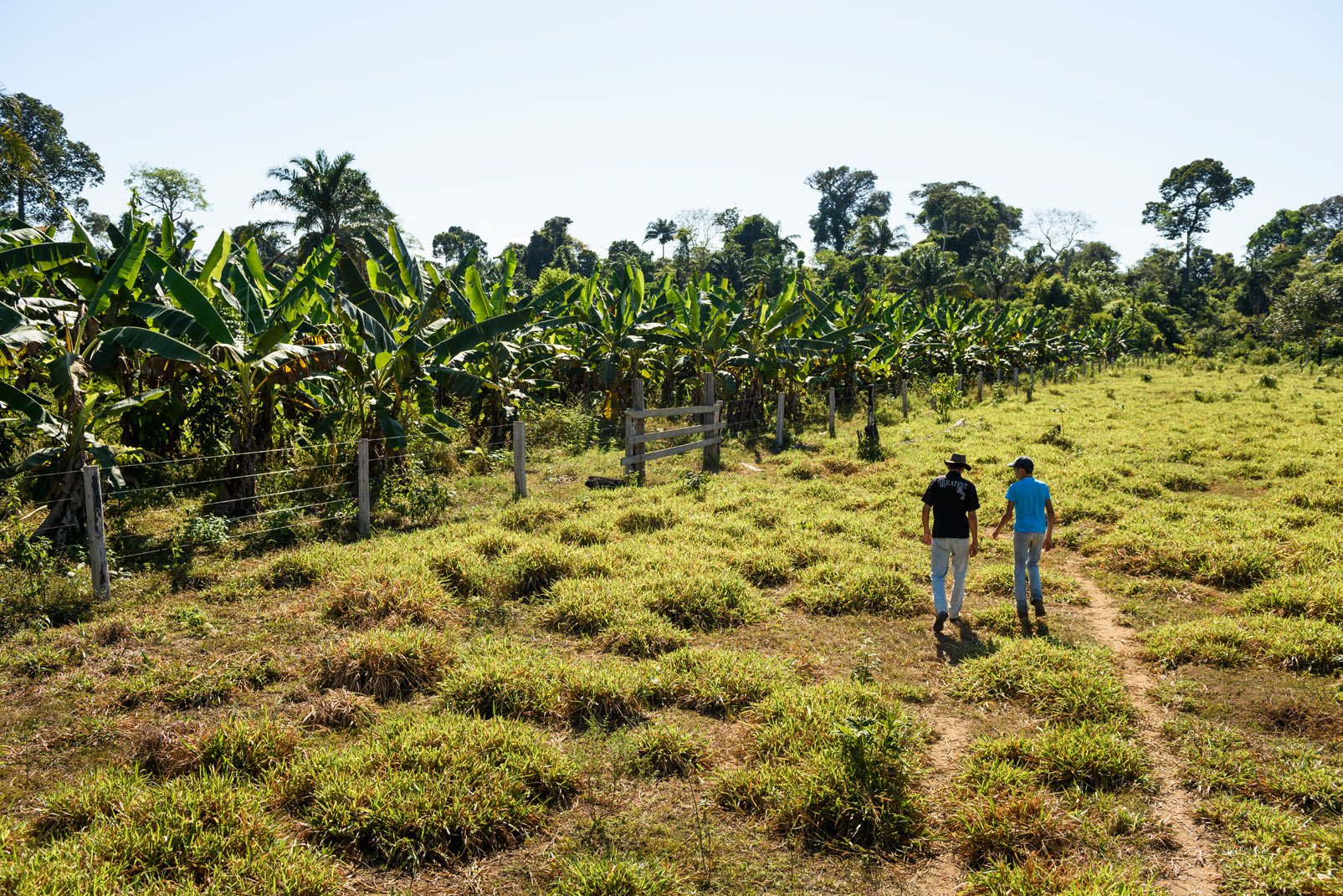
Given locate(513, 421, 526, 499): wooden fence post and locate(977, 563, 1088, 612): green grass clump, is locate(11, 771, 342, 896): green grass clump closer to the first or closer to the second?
locate(977, 563, 1088, 612): green grass clump

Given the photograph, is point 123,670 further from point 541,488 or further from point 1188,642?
point 1188,642

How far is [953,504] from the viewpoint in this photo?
6758mm

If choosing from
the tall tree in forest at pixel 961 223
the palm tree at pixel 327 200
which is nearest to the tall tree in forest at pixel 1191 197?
the tall tree in forest at pixel 961 223

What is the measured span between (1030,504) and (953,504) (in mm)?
961

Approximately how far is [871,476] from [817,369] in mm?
10352

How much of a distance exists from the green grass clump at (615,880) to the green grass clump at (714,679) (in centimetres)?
171

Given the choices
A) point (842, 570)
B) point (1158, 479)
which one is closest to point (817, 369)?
point (1158, 479)

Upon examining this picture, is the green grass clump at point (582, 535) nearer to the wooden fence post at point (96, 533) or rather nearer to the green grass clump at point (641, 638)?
the green grass clump at point (641, 638)

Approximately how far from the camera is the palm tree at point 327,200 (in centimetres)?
3519

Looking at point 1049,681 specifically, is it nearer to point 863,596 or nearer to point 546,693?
point 863,596

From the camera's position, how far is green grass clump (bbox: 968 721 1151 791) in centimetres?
439

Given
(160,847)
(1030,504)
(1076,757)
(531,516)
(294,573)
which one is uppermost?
(1030,504)

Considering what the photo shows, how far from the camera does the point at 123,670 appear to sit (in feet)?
17.7

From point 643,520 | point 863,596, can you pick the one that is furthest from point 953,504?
point 643,520
